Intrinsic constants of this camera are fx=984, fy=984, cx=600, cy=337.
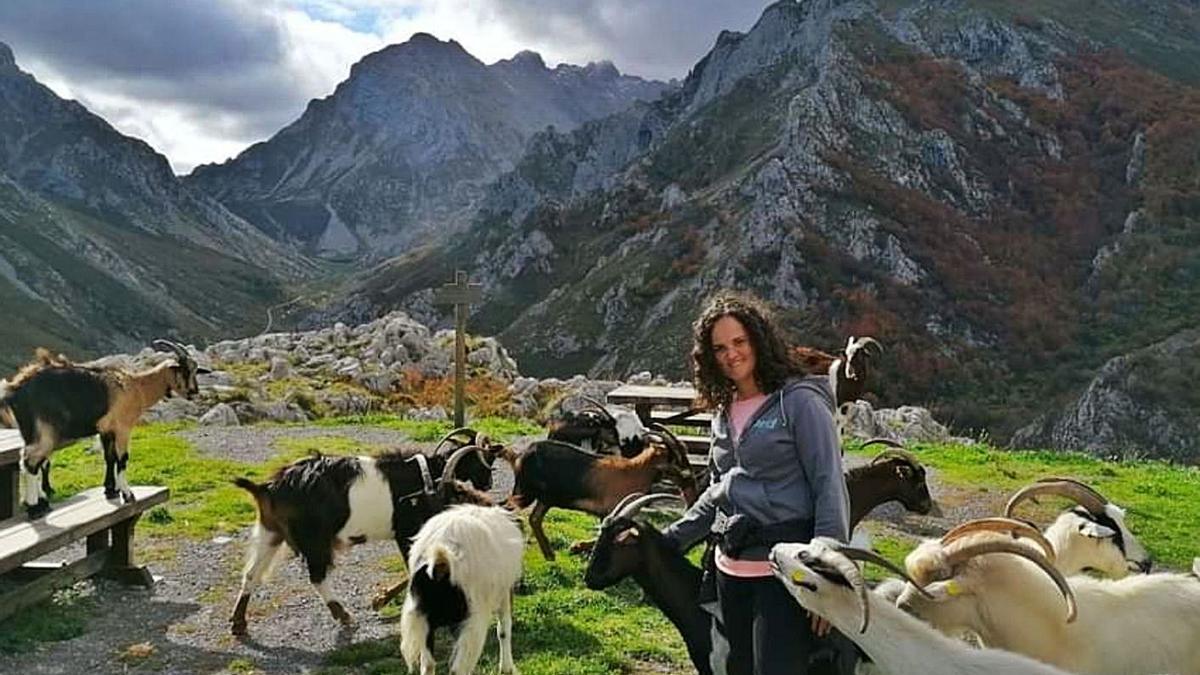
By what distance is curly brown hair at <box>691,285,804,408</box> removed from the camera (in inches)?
171

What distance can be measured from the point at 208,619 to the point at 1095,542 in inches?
270

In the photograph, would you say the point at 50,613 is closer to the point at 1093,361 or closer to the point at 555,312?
the point at 1093,361

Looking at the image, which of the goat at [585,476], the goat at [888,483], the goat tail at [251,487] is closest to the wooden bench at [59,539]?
the goat tail at [251,487]

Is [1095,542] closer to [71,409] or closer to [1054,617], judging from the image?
[1054,617]

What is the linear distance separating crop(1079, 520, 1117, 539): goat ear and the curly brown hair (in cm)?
347

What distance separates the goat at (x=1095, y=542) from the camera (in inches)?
262

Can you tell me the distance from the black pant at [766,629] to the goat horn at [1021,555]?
113 cm

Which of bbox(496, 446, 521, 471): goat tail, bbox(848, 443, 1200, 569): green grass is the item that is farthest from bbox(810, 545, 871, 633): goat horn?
bbox(848, 443, 1200, 569): green grass

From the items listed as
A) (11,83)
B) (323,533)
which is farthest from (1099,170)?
(11,83)

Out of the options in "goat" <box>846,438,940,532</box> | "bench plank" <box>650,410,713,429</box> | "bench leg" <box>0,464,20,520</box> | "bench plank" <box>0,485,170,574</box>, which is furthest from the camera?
"bench plank" <box>650,410,713,429</box>

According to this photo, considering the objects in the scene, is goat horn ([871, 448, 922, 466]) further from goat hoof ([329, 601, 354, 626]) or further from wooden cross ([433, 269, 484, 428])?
wooden cross ([433, 269, 484, 428])

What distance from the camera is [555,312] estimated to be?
67.7m

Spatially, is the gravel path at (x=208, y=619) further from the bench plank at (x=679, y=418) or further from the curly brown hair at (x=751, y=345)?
the curly brown hair at (x=751, y=345)

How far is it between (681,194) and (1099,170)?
99.1 ft
